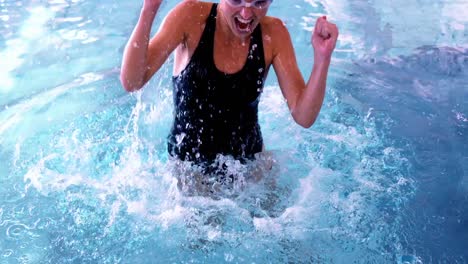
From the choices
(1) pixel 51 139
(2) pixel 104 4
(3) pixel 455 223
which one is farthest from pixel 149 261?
(2) pixel 104 4

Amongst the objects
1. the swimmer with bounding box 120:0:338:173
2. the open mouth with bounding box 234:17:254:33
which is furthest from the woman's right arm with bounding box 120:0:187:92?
the open mouth with bounding box 234:17:254:33

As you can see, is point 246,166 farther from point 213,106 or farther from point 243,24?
point 243,24

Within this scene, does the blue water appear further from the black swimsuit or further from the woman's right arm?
the woman's right arm

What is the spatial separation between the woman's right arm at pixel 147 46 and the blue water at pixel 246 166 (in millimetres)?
656

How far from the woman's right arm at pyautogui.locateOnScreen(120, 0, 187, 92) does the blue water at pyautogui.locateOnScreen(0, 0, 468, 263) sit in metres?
0.66

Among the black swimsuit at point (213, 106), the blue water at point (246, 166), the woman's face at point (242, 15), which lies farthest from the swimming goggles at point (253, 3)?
the blue water at point (246, 166)

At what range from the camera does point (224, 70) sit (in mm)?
2129

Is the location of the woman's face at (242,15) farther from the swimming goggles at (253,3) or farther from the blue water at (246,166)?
the blue water at (246,166)

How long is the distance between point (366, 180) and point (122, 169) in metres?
1.37

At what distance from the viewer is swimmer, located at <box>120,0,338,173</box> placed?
6.45 feet

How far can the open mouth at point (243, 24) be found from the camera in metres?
1.96

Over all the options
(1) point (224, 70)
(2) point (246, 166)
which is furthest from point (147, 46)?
(2) point (246, 166)

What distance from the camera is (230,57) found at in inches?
84.7

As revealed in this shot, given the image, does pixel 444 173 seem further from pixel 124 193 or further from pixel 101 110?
pixel 101 110
